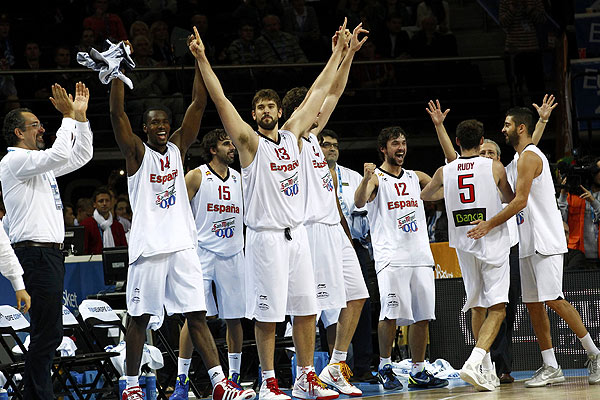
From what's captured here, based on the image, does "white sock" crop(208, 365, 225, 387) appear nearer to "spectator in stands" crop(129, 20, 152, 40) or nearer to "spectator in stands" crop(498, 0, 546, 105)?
"spectator in stands" crop(129, 20, 152, 40)

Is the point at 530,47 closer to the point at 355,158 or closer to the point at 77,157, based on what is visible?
the point at 355,158

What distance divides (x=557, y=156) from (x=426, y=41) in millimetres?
3092

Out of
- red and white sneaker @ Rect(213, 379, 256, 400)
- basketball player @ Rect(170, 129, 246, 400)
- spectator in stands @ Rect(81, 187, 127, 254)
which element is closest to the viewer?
red and white sneaker @ Rect(213, 379, 256, 400)

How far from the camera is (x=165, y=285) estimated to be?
7.09 meters

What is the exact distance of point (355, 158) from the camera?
587 inches

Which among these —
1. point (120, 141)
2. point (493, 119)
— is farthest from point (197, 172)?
point (493, 119)

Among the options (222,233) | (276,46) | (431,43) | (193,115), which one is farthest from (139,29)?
(193,115)

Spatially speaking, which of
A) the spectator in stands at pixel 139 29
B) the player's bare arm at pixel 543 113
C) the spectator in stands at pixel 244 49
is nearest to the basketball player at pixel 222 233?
the player's bare arm at pixel 543 113

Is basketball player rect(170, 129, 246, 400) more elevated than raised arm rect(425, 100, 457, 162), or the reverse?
raised arm rect(425, 100, 457, 162)

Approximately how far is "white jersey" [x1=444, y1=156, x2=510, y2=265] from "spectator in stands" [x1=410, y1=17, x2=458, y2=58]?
7.25m

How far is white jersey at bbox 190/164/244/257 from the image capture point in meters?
8.52

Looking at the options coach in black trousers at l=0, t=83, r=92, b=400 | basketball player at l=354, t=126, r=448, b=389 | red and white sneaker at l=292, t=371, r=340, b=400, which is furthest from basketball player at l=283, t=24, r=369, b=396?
coach in black trousers at l=0, t=83, r=92, b=400

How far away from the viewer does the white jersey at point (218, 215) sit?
852 centimetres

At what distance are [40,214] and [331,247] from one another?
96.5 inches
